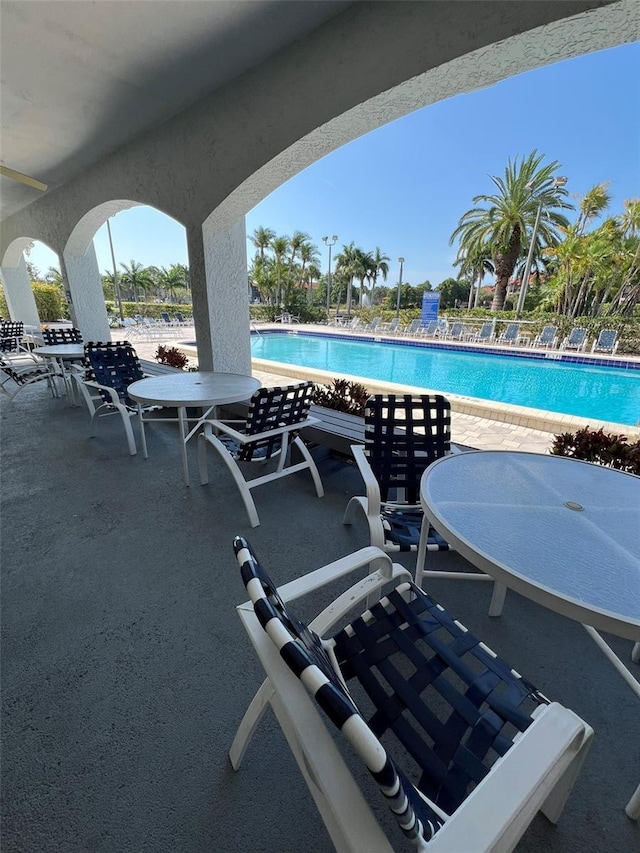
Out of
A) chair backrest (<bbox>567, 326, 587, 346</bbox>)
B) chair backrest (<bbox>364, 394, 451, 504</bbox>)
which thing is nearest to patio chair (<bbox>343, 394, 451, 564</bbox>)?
chair backrest (<bbox>364, 394, 451, 504</bbox>)

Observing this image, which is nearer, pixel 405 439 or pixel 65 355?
pixel 405 439

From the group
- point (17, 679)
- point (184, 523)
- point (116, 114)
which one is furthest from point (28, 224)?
point (17, 679)

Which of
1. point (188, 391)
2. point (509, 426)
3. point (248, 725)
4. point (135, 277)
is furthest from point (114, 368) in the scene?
point (135, 277)

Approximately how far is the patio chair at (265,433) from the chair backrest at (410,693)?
1309mm

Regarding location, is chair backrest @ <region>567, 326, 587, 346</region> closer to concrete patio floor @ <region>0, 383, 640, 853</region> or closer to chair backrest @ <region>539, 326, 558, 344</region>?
chair backrest @ <region>539, 326, 558, 344</region>

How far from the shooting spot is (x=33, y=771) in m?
1.08

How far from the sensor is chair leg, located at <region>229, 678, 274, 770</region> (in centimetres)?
102

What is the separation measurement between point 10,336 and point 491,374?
11.4 meters

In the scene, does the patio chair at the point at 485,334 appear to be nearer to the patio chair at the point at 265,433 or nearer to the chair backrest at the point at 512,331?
the chair backrest at the point at 512,331

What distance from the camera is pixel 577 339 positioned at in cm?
1163

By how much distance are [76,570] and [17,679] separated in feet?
1.93

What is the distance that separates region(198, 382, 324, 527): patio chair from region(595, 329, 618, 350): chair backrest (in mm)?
12445

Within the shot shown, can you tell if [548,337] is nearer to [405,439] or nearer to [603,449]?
[603,449]

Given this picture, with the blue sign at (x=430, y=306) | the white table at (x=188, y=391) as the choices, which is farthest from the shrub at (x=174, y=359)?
the blue sign at (x=430, y=306)
